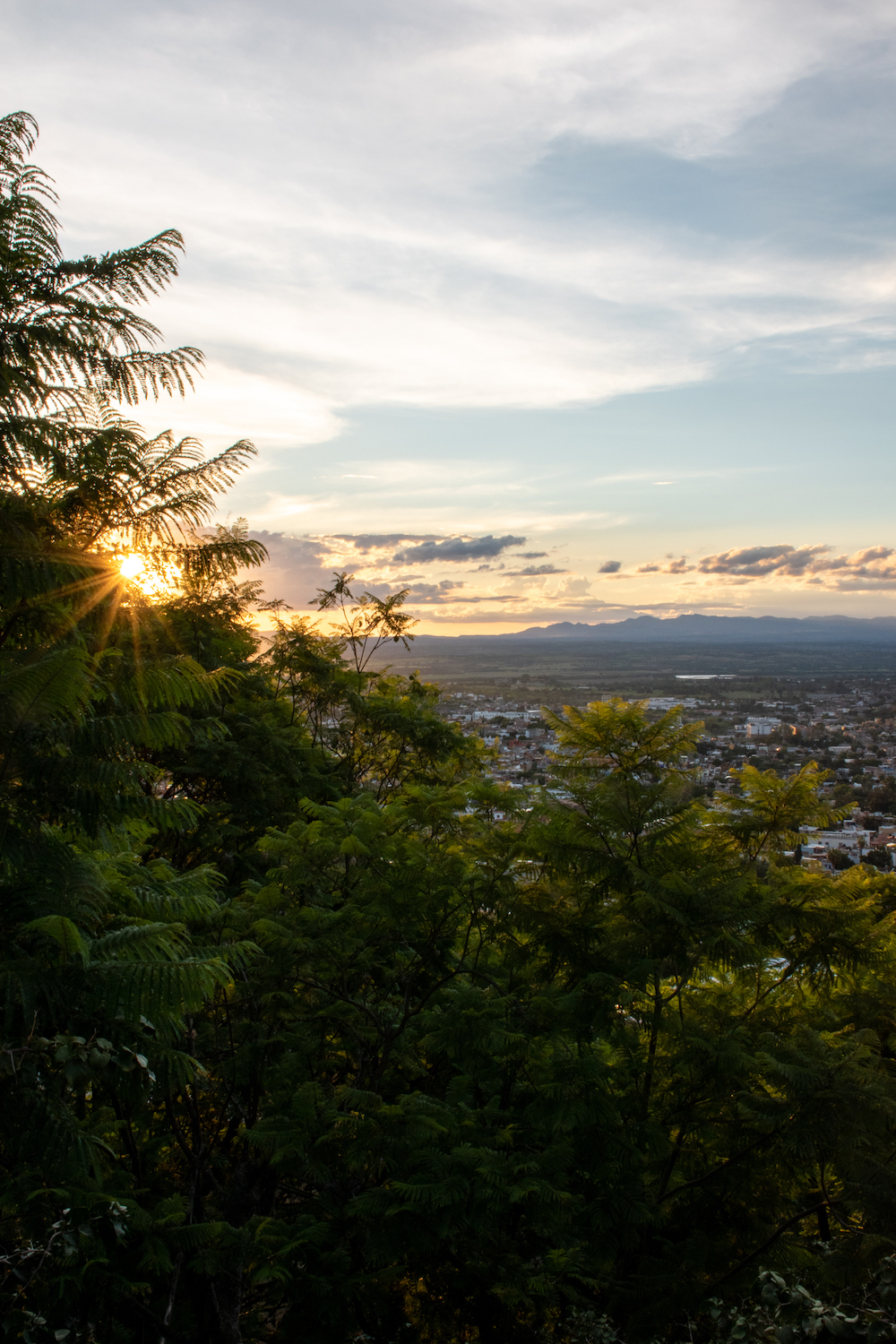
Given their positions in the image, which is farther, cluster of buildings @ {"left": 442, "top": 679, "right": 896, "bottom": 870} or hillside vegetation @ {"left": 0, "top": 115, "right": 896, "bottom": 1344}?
cluster of buildings @ {"left": 442, "top": 679, "right": 896, "bottom": 870}

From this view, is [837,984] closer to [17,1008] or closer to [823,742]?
[17,1008]

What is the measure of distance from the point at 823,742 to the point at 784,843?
29.6m

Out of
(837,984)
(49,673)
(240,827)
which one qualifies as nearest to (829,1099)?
(837,984)

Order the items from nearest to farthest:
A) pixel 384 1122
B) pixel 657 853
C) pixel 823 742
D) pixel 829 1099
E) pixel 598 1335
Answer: pixel 598 1335 → pixel 829 1099 → pixel 384 1122 → pixel 657 853 → pixel 823 742

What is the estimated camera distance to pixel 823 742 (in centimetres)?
3359

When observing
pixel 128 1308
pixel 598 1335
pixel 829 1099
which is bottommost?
pixel 128 1308

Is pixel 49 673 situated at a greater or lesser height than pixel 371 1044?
greater

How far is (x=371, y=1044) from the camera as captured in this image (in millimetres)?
6918

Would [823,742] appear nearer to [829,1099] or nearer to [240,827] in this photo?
[240,827]

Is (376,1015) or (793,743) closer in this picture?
(376,1015)

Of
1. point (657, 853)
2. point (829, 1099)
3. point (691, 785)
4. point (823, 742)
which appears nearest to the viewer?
point (829, 1099)

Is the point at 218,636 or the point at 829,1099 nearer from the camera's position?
the point at 829,1099

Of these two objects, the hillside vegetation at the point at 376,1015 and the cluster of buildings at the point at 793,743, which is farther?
the cluster of buildings at the point at 793,743

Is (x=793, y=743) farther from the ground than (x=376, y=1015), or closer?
closer
